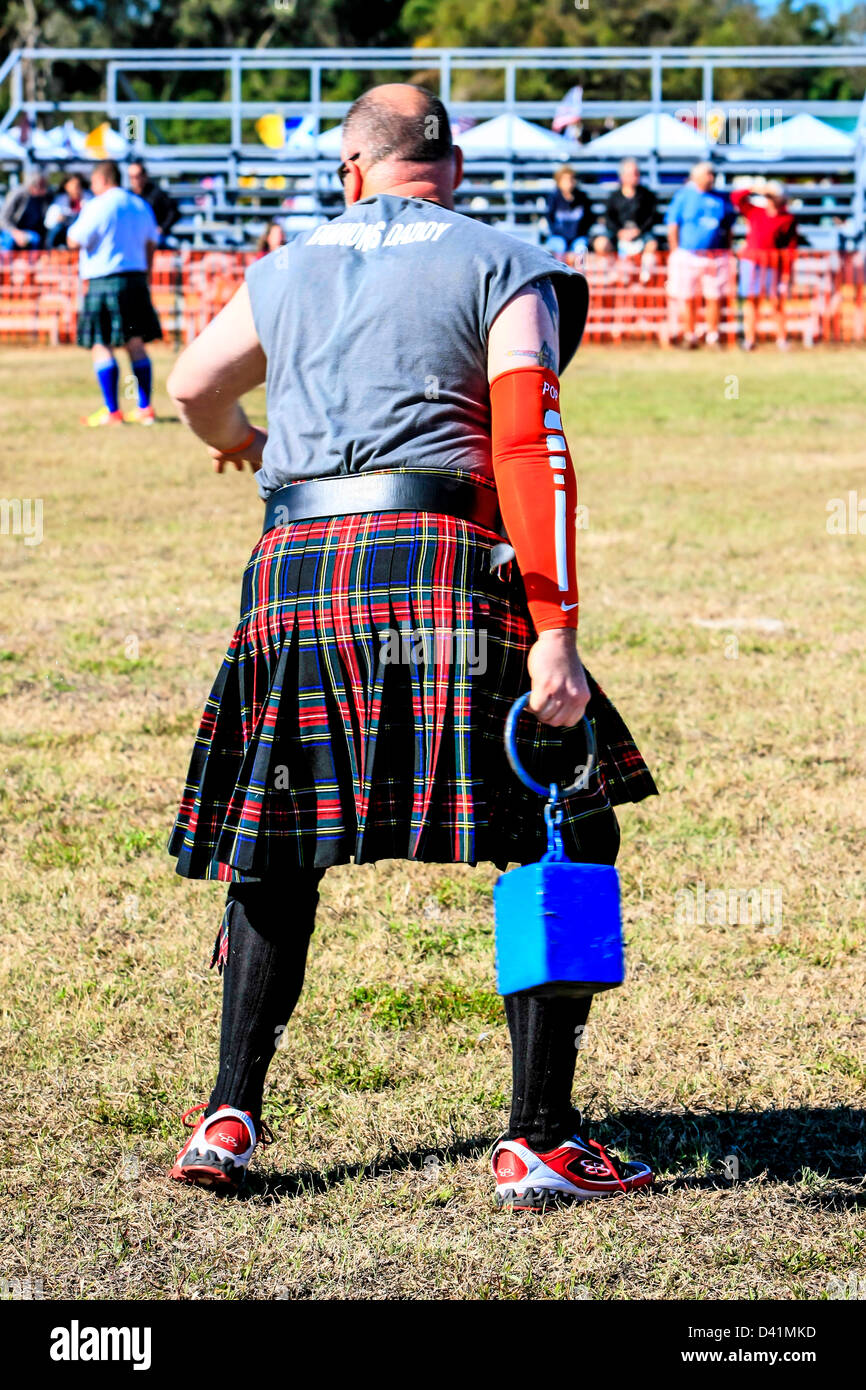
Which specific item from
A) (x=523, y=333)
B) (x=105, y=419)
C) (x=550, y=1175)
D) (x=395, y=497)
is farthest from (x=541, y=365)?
(x=105, y=419)

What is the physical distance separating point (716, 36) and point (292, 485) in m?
56.9

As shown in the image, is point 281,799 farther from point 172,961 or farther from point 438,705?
point 172,961

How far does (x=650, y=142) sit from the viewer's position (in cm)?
2322

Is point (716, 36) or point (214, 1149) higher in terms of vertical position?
point (716, 36)

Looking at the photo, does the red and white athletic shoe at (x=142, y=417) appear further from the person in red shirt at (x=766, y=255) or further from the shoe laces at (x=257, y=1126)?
the shoe laces at (x=257, y=1126)

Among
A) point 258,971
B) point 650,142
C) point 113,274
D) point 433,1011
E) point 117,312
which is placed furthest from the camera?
point 650,142

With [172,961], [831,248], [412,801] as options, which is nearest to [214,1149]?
[412,801]

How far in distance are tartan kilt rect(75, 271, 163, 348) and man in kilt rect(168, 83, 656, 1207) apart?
9.59m

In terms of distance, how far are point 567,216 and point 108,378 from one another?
8.49m

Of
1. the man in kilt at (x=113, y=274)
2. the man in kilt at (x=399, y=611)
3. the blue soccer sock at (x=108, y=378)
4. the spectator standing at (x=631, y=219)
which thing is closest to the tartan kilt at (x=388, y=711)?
the man in kilt at (x=399, y=611)

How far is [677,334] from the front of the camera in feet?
61.7

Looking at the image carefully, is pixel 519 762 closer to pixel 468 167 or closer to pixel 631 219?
pixel 631 219

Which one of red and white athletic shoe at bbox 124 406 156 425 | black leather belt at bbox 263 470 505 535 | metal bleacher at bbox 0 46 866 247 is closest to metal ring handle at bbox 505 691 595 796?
black leather belt at bbox 263 470 505 535

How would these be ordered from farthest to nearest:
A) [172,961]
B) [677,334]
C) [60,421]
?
[677,334] < [60,421] < [172,961]
